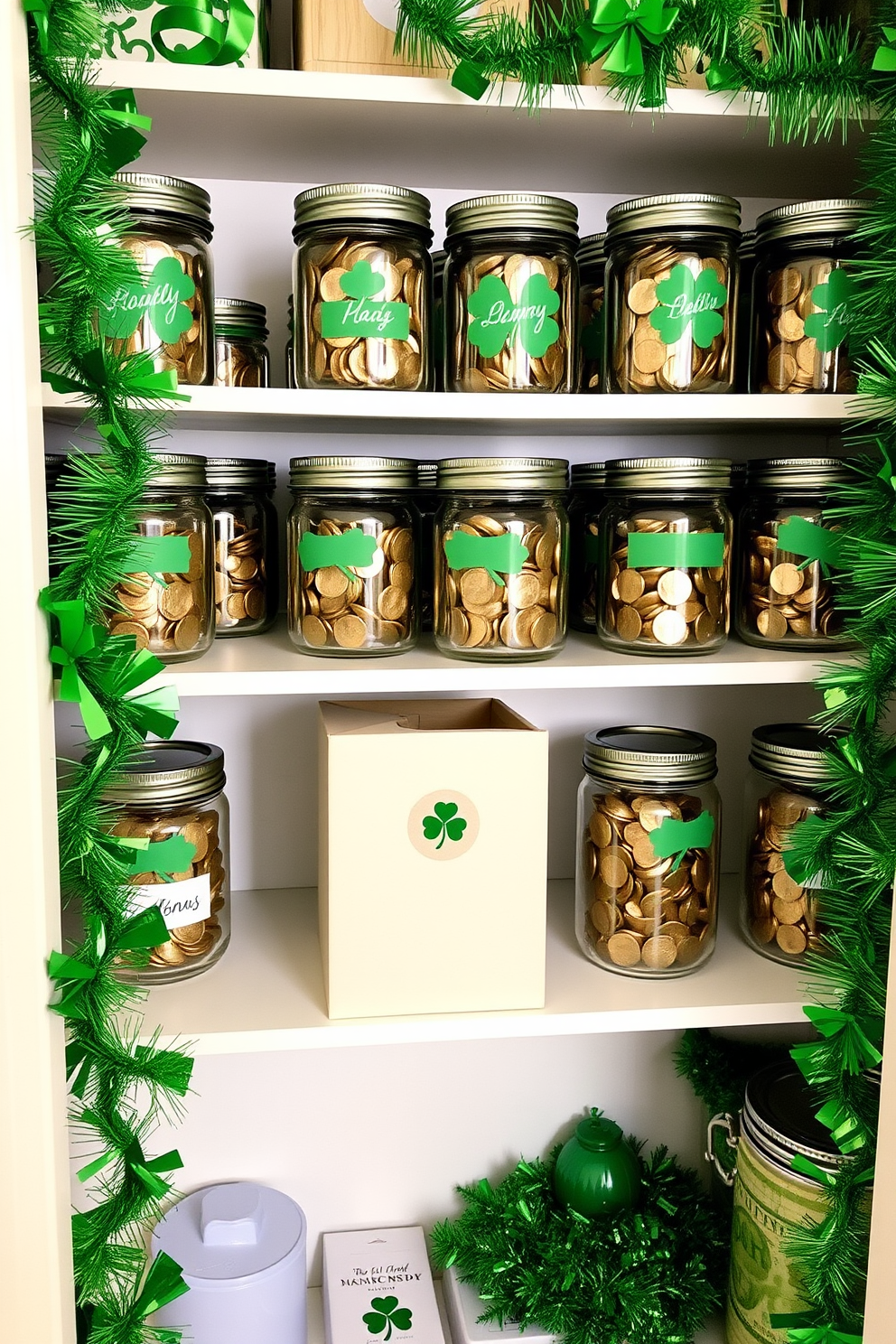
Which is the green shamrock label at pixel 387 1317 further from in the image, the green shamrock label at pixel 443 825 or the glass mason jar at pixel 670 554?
the glass mason jar at pixel 670 554

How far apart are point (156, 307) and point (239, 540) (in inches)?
10.0

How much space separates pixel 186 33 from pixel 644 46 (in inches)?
15.1

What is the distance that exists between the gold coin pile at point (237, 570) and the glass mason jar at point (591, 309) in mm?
360

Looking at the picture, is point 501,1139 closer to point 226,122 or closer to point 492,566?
point 492,566

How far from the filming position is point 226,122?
0.98 m

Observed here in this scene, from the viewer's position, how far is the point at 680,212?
956 mm

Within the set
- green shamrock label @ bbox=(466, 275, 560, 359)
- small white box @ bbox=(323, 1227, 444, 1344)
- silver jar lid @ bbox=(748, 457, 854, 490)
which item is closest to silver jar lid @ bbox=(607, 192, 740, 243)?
green shamrock label @ bbox=(466, 275, 560, 359)

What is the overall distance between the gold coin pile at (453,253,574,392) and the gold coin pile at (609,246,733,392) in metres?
0.05

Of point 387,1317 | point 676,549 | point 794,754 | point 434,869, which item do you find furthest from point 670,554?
point 387,1317

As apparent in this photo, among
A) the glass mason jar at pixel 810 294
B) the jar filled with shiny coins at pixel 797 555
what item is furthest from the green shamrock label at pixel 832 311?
the jar filled with shiny coins at pixel 797 555

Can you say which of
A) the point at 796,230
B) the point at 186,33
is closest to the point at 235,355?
the point at 186,33

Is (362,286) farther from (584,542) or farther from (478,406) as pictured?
(584,542)

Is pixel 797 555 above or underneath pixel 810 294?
underneath

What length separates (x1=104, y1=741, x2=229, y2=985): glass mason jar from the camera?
1.01m
